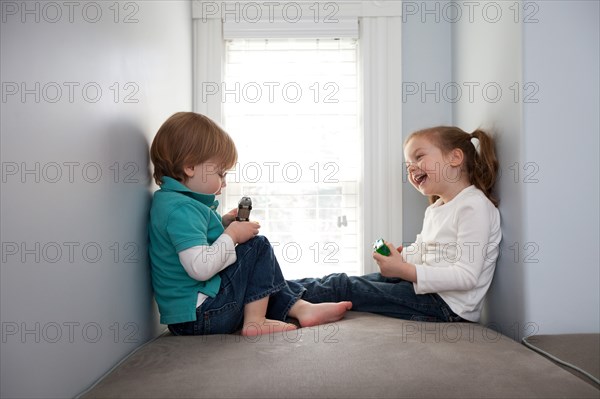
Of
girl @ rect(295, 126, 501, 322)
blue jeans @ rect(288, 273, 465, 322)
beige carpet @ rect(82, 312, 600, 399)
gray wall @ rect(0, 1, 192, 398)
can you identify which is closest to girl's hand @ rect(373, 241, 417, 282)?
girl @ rect(295, 126, 501, 322)

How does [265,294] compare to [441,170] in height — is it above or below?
below

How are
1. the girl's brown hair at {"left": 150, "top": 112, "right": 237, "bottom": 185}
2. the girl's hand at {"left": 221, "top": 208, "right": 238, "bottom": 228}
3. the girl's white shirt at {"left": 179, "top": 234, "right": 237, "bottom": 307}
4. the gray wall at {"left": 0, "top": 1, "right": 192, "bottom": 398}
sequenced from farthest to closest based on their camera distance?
the girl's hand at {"left": 221, "top": 208, "right": 238, "bottom": 228} < the girl's brown hair at {"left": 150, "top": 112, "right": 237, "bottom": 185} < the girl's white shirt at {"left": 179, "top": 234, "right": 237, "bottom": 307} < the gray wall at {"left": 0, "top": 1, "right": 192, "bottom": 398}

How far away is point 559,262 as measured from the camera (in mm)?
1816

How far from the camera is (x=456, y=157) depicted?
7.26 feet

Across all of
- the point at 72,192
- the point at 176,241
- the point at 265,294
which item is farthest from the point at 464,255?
the point at 72,192

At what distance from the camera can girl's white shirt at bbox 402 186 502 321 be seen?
198cm

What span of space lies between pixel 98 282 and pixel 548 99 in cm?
144

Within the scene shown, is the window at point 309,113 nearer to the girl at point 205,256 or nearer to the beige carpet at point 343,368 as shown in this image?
the girl at point 205,256

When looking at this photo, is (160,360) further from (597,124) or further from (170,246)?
(597,124)

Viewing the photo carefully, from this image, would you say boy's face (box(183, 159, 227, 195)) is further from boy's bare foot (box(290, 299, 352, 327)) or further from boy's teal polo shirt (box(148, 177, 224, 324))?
boy's bare foot (box(290, 299, 352, 327))

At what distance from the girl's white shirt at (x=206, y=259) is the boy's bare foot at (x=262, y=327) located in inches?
8.1

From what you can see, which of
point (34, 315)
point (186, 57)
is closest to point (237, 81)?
point (186, 57)

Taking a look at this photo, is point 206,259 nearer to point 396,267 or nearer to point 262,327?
point 262,327

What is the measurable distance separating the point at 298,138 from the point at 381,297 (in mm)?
1019
